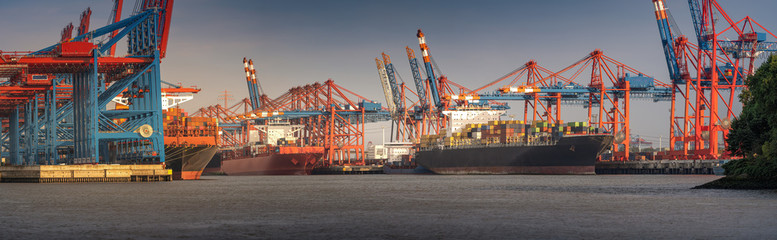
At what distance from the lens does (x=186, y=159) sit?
279 ft

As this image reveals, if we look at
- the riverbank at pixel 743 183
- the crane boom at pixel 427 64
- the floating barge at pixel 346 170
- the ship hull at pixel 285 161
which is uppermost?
the crane boom at pixel 427 64

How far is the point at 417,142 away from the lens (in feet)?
461

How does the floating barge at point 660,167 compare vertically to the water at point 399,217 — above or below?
below

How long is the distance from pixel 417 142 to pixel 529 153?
4108 centimetres

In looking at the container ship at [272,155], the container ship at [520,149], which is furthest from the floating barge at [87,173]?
the container ship at [272,155]

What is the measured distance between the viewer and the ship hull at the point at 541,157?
97562mm

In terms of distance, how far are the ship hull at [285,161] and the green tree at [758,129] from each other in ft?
288

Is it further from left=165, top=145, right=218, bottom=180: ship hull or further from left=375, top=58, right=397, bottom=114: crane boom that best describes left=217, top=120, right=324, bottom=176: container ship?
left=165, top=145, right=218, bottom=180: ship hull

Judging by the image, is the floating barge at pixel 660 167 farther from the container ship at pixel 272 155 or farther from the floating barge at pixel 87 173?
the floating barge at pixel 87 173

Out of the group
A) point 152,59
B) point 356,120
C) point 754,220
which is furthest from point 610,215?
point 356,120

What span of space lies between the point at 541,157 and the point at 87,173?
168 ft

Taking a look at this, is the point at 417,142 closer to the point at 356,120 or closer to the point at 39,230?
the point at 356,120

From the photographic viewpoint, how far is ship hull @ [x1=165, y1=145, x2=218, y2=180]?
83375 millimetres

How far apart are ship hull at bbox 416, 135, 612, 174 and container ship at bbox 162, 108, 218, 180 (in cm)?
3298
